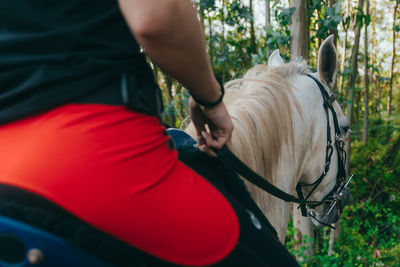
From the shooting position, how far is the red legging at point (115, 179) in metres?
0.79

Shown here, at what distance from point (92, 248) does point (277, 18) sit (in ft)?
12.5

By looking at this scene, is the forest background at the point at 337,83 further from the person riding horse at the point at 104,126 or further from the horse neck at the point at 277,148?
A: the person riding horse at the point at 104,126

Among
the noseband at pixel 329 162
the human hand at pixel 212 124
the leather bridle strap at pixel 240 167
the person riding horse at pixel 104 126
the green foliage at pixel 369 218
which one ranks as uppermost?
the person riding horse at pixel 104 126

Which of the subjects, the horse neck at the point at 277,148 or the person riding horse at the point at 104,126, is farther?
→ the horse neck at the point at 277,148

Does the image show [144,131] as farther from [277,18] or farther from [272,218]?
[277,18]

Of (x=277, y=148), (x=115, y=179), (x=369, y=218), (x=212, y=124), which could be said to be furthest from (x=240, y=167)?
(x=369, y=218)

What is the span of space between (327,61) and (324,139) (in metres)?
0.47

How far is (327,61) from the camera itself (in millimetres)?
1931

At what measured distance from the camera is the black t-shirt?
2.70ft

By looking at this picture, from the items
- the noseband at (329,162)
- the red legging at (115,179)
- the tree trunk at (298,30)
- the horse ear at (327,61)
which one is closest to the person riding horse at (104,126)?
the red legging at (115,179)

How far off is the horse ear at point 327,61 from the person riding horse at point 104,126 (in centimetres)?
120

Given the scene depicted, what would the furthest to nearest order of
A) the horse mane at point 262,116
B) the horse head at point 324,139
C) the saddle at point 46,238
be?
the horse head at point 324,139 → the horse mane at point 262,116 → the saddle at point 46,238

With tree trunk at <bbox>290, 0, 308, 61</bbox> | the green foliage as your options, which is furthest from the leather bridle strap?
the green foliage

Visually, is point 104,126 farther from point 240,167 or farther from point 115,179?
point 240,167
